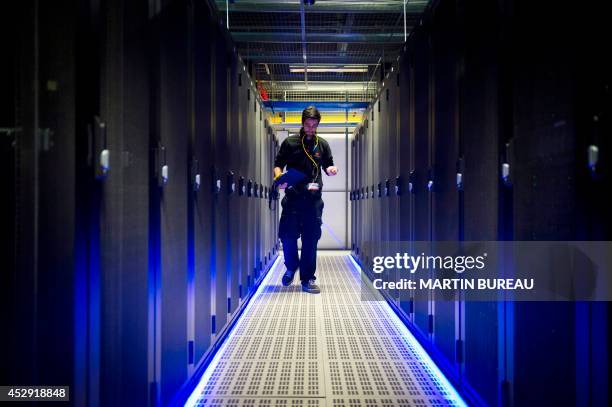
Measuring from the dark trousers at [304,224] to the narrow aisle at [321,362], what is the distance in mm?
543

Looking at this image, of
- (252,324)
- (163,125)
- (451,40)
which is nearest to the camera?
(163,125)

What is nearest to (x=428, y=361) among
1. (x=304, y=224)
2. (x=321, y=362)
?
(x=321, y=362)

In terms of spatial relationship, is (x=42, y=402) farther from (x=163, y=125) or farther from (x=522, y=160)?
(x=522, y=160)

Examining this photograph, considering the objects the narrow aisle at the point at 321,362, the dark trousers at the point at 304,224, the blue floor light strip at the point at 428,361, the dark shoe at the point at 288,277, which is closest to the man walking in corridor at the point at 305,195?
the dark trousers at the point at 304,224

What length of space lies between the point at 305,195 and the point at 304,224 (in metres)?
0.30

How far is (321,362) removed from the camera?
2.49 m

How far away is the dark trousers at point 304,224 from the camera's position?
4410 millimetres

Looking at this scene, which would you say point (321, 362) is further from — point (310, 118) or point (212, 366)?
point (310, 118)

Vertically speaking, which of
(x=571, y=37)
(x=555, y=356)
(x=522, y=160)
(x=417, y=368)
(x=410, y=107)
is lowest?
(x=417, y=368)

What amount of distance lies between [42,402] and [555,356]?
1.45 m

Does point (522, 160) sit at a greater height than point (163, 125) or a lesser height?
lesser


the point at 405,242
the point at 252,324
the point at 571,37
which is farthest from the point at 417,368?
the point at 571,37

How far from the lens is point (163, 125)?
1.67 m

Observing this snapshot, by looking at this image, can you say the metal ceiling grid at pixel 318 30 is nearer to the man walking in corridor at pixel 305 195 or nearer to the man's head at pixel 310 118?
the man's head at pixel 310 118
